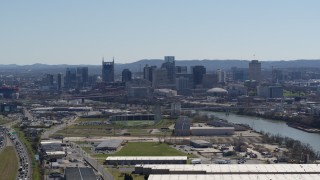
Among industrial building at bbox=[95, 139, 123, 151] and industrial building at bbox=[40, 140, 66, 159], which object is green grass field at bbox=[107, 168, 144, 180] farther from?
industrial building at bbox=[95, 139, 123, 151]

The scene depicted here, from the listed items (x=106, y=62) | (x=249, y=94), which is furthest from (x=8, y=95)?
(x=249, y=94)

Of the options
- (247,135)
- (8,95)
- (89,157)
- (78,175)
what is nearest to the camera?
(78,175)

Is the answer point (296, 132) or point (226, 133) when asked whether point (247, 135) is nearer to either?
point (226, 133)

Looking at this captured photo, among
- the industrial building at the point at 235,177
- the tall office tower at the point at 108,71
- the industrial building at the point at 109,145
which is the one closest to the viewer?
the industrial building at the point at 235,177

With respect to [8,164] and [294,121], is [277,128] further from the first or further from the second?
[8,164]

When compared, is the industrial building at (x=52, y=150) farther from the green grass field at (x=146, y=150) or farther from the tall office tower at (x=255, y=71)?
the tall office tower at (x=255, y=71)

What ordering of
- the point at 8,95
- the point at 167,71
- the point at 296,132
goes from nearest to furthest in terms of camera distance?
1. the point at 296,132
2. the point at 8,95
3. the point at 167,71

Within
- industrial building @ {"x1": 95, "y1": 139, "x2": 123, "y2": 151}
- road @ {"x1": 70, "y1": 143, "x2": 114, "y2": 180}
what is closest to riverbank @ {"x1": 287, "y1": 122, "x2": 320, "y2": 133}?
industrial building @ {"x1": 95, "y1": 139, "x2": 123, "y2": 151}

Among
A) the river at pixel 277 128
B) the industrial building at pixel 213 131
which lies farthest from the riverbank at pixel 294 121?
the industrial building at pixel 213 131
